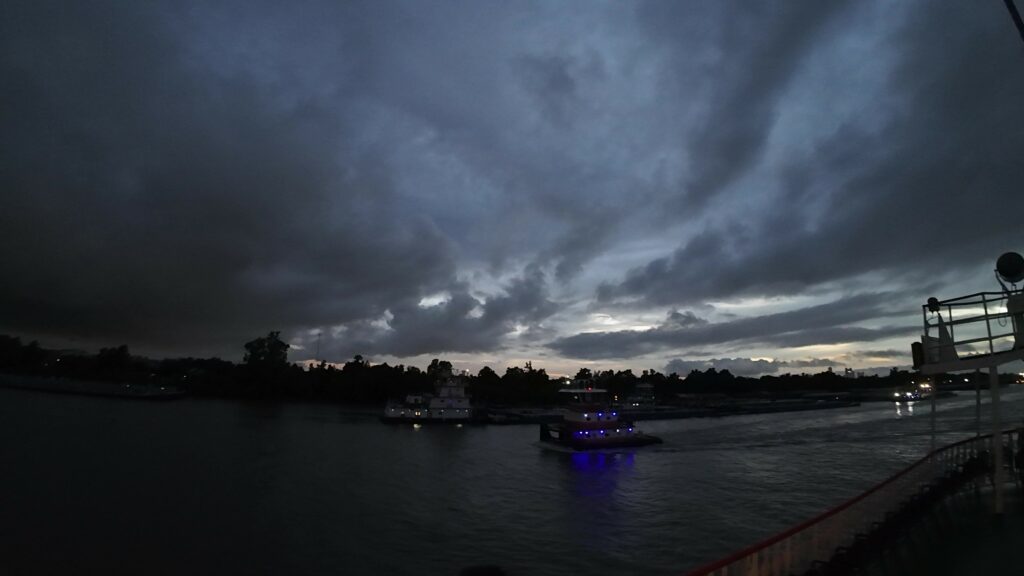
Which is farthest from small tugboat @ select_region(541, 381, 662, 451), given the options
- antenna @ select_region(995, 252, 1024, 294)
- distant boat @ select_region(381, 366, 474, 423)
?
antenna @ select_region(995, 252, 1024, 294)

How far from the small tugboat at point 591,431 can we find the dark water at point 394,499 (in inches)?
85.7

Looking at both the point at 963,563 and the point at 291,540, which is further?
the point at 291,540

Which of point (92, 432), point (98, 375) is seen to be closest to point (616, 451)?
point (92, 432)

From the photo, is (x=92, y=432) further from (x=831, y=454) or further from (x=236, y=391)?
(x=236, y=391)

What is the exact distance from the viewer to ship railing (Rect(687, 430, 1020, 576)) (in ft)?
25.3

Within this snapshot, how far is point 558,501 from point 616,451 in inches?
860

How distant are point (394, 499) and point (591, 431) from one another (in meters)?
24.9

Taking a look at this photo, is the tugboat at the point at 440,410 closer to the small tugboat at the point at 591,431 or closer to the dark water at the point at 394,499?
the dark water at the point at 394,499

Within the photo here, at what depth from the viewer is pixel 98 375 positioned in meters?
150

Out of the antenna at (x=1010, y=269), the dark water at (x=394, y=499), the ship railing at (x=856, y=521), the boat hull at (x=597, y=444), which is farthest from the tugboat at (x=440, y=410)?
the antenna at (x=1010, y=269)

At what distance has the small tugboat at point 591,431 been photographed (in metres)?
50.5

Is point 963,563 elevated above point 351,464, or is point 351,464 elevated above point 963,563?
point 963,563

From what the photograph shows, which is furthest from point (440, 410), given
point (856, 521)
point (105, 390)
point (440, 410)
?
point (105, 390)

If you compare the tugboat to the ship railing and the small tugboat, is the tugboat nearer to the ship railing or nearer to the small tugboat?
the small tugboat
